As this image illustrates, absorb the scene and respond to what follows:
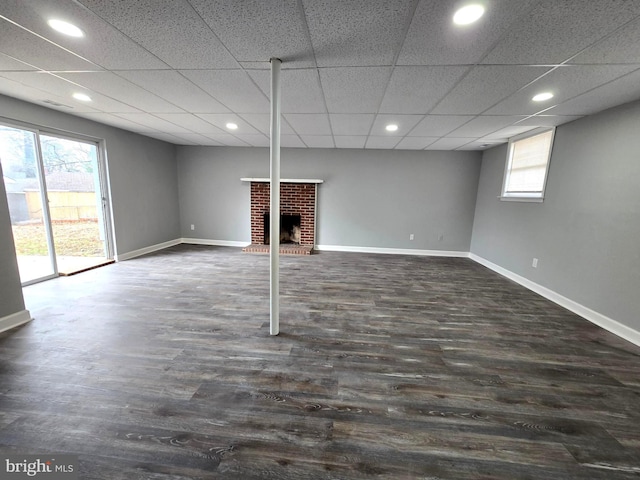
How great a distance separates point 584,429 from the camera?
152 centimetres

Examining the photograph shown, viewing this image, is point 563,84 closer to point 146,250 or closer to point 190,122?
point 190,122

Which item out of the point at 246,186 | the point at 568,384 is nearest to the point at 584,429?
the point at 568,384

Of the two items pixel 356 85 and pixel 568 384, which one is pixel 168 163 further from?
pixel 568 384

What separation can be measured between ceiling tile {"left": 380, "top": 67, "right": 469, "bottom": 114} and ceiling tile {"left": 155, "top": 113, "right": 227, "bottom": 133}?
8.84 feet

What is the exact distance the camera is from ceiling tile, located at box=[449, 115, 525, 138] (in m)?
3.28

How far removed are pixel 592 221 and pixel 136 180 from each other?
7.22m

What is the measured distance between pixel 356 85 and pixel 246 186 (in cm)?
419

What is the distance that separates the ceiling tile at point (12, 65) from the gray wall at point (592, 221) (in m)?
5.84

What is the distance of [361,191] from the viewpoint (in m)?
5.86

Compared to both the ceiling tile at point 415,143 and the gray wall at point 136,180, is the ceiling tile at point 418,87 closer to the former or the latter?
the ceiling tile at point 415,143

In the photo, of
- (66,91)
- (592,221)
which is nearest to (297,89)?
(66,91)

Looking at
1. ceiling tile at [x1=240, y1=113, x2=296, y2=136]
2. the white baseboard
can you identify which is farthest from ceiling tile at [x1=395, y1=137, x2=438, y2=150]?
the white baseboard

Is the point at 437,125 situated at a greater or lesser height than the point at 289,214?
greater

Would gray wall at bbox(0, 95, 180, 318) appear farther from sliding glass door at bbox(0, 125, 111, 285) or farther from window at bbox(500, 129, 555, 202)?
window at bbox(500, 129, 555, 202)
